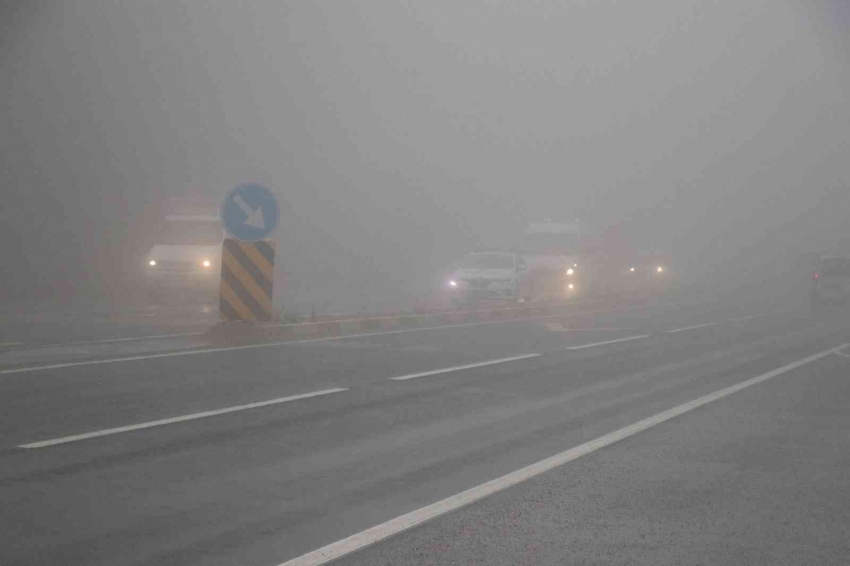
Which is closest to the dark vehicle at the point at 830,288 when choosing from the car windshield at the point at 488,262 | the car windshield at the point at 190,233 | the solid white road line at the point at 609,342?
the car windshield at the point at 488,262

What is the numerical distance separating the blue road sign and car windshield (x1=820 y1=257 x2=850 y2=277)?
24.4m

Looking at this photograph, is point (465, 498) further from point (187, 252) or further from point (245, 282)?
point (187, 252)

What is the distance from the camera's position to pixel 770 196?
Answer: 118m

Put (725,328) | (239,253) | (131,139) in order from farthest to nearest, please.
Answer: (131,139) < (725,328) < (239,253)

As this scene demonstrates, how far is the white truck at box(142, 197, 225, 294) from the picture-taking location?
28.4 m

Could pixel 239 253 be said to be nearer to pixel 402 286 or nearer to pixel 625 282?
pixel 402 286

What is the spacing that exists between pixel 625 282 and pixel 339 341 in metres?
34.2

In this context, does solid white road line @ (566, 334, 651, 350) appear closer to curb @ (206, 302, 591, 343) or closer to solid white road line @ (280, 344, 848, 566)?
curb @ (206, 302, 591, 343)

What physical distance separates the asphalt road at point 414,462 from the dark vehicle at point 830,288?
2175 centimetres

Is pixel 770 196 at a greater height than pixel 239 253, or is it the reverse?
pixel 770 196

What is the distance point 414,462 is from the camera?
784 centimetres

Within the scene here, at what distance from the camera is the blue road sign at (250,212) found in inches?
680

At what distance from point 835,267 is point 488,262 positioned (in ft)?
42.3

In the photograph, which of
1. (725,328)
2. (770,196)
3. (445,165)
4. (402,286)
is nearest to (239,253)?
(725,328)
